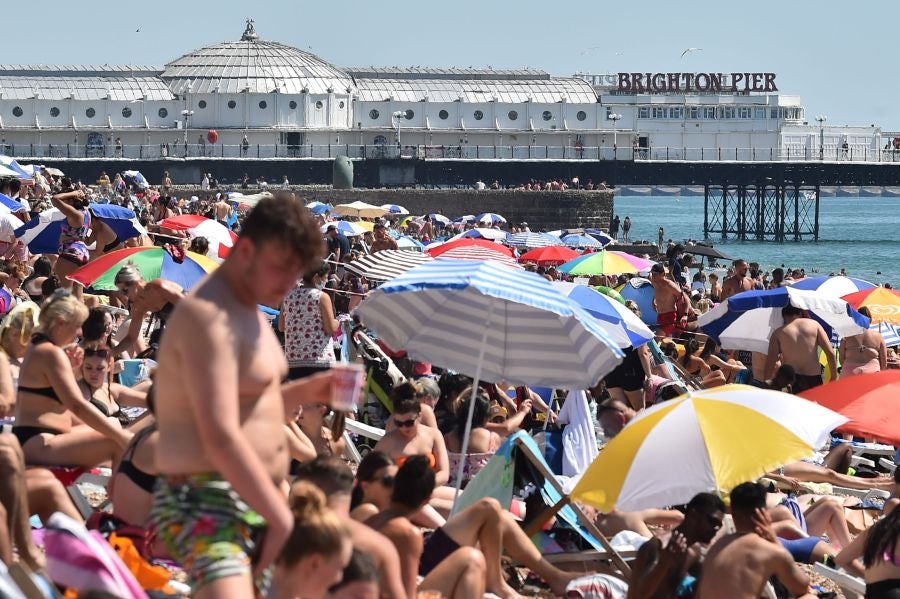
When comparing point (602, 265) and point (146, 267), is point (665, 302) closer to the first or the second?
point (602, 265)

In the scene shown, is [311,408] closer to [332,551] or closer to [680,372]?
[332,551]

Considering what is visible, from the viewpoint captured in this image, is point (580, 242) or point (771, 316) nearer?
point (771, 316)

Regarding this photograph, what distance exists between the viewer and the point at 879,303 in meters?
13.1

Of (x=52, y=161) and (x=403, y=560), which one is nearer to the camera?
(x=403, y=560)

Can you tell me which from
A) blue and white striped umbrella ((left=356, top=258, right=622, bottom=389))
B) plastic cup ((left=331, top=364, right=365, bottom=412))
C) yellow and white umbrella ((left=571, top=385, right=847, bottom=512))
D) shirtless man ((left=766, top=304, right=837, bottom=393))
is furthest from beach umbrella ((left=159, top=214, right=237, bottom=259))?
Result: plastic cup ((left=331, top=364, right=365, bottom=412))

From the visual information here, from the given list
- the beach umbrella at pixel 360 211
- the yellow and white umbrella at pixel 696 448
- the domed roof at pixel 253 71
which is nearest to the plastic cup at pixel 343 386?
the yellow and white umbrella at pixel 696 448

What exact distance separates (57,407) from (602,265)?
40.9 ft

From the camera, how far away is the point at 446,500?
6551 millimetres

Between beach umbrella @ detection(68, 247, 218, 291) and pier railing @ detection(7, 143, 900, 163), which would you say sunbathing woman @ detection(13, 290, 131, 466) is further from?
pier railing @ detection(7, 143, 900, 163)

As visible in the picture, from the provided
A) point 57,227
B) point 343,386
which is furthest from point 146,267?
point 343,386

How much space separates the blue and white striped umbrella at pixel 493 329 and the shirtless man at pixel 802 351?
392cm

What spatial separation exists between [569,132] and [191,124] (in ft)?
61.0

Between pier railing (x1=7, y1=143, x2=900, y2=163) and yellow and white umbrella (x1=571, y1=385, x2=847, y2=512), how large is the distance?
61.6 meters

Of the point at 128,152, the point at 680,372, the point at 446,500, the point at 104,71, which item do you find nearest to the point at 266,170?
the point at 128,152
